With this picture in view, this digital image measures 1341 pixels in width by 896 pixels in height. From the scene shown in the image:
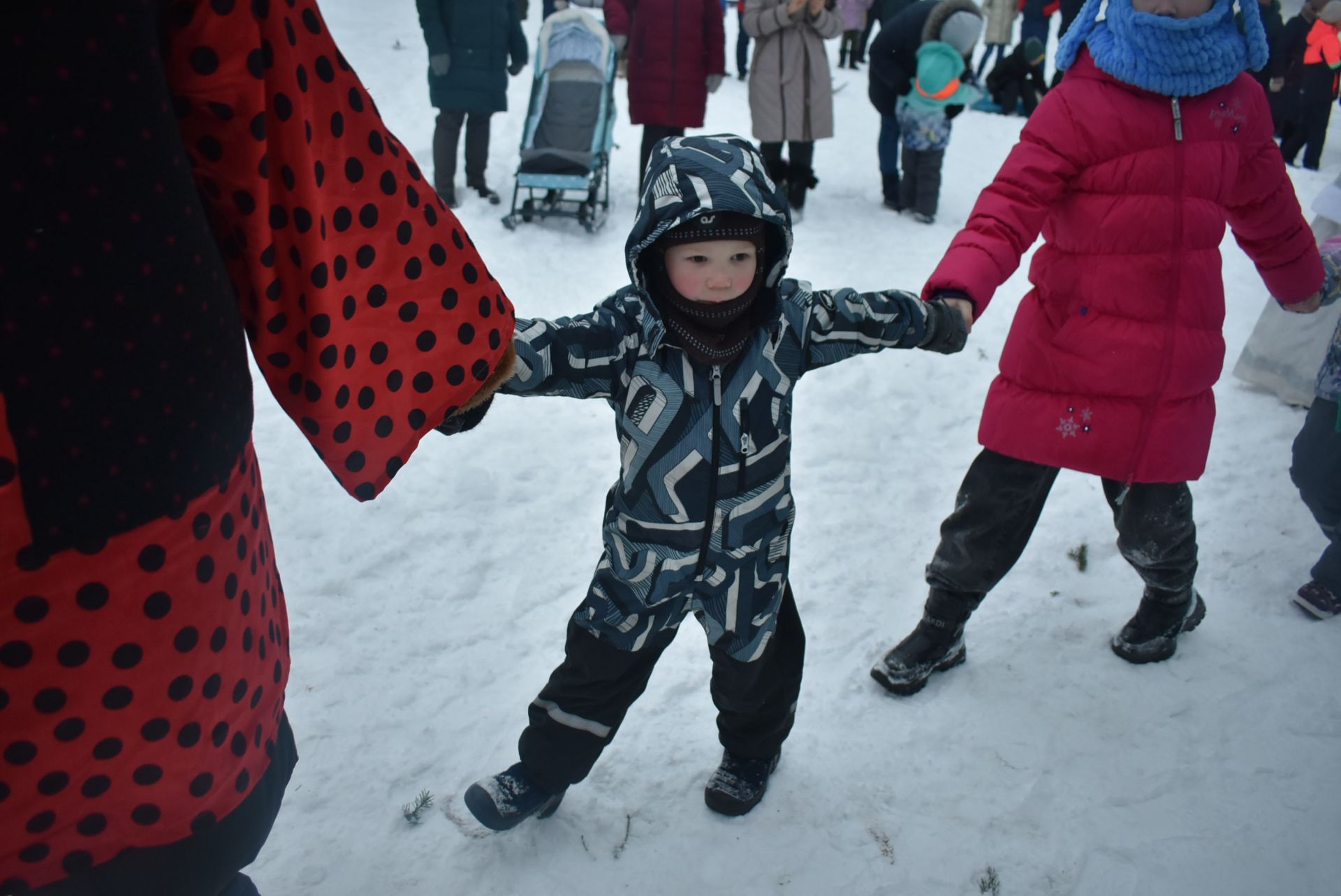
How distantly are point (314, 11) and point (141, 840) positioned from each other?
37.5 inches

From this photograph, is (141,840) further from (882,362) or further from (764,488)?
(882,362)

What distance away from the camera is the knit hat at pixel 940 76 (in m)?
6.18

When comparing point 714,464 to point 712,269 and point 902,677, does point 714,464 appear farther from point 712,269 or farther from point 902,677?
point 902,677

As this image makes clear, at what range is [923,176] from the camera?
22.1 ft

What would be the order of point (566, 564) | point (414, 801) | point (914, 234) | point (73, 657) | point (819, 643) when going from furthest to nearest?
1. point (914, 234)
2. point (566, 564)
3. point (819, 643)
4. point (414, 801)
5. point (73, 657)

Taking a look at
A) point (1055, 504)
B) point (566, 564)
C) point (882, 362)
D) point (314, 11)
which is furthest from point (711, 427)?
point (882, 362)

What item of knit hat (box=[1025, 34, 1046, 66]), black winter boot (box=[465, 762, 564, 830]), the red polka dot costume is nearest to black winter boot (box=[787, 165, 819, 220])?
knit hat (box=[1025, 34, 1046, 66])

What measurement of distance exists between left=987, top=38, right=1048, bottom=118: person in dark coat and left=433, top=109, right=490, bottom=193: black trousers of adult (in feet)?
18.0

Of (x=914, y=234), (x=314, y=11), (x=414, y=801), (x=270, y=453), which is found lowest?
(x=414, y=801)

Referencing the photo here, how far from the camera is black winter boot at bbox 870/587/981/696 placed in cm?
261

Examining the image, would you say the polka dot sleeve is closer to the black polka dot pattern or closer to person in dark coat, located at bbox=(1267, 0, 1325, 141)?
the black polka dot pattern

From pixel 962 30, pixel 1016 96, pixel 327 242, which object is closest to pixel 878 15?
pixel 1016 96

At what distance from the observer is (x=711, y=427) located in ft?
5.80

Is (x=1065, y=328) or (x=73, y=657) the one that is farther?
(x=1065, y=328)
